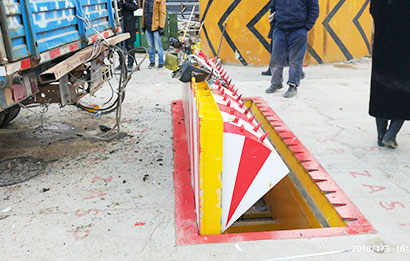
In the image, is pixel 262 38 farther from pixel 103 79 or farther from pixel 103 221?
pixel 103 221

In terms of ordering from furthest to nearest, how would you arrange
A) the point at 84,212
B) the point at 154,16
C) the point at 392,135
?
the point at 154,16 → the point at 392,135 → the point at 84,212

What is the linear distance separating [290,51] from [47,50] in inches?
156

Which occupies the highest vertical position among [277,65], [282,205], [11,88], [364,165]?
[11,88]

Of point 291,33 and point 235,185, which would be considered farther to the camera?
point 291,33

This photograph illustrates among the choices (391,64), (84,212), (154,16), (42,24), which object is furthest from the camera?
(154,16)

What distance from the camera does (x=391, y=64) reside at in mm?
3510

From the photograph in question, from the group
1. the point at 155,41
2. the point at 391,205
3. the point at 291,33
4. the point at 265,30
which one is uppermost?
the point at 291,33

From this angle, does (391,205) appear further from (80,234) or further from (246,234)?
(80,234)

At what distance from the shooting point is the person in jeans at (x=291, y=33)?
18.4 feet

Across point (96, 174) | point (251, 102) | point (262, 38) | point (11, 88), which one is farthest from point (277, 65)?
point (11, 88)

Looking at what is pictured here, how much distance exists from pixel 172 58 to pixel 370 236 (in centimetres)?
216

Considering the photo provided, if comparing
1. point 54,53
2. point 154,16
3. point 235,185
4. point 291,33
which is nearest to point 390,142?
point 235,185

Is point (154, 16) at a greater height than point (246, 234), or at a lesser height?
greater

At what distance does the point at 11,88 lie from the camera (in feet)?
9.18
